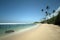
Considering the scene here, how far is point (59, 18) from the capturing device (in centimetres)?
3416

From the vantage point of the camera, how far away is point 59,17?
34.6m

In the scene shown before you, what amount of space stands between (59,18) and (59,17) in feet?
1.78
